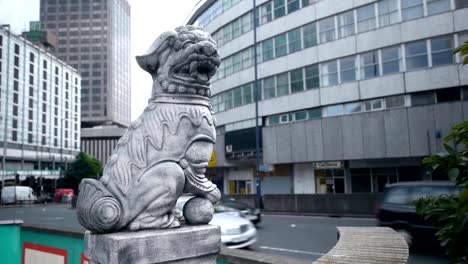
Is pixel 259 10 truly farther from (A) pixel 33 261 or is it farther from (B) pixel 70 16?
(B) pixel 70 16

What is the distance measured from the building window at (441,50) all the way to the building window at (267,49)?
1033 centimetres

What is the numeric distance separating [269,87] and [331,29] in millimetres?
5784

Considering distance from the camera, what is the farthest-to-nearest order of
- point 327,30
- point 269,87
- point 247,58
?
point 247,58, point 269,87, point 327,30

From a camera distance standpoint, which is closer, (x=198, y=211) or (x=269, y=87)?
(x=198, y=211)

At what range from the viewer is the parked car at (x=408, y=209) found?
29.6ft

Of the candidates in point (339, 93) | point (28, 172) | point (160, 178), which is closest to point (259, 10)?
point (339, 93)

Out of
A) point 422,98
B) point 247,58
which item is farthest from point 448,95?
point 247,58

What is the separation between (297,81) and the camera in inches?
945

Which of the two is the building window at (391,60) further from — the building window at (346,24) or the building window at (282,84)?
the building window at (282,84)

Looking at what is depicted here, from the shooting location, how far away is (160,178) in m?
2.62

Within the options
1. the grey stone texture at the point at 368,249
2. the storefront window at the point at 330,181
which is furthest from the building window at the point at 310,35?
the grey stone texture at the point at 368,249

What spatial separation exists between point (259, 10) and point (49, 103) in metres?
49.5

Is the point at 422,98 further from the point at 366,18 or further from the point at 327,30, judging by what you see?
the point at 327,30

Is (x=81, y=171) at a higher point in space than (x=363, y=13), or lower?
lower
